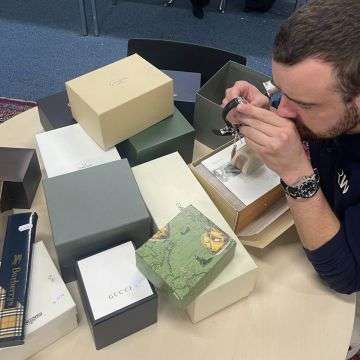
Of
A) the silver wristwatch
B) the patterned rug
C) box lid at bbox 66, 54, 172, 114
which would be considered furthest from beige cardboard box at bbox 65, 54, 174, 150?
the patterned rug

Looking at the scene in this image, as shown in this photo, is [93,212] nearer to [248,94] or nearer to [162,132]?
[162,132]

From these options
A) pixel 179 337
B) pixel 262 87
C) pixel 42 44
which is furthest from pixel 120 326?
pixel 42 44

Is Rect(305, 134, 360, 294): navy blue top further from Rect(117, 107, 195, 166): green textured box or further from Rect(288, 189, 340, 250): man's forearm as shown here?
Rect(117, 107, 195, 166): green textured box

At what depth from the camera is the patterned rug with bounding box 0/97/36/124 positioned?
2.40 metres

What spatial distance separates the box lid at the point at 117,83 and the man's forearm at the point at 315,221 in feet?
1.61

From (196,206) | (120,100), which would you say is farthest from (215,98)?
(196,206)

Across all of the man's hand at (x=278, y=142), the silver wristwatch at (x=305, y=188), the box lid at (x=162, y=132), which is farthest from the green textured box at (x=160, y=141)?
the silver wristwatch at (x=305, y=188)

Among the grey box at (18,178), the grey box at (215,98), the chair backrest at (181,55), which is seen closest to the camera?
the grey box at (18,178)

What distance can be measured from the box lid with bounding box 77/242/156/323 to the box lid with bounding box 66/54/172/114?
369 mm

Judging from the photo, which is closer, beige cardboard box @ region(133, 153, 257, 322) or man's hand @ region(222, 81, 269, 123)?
beige cardboard box @ region(133, 153, 257, 322)

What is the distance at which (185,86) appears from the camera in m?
1.31

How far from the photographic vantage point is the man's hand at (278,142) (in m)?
0.93

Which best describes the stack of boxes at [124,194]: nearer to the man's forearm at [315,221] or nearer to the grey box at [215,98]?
the grey box at [215,98]

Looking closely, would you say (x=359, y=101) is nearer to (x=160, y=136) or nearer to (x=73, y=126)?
(x=160, y=136)
